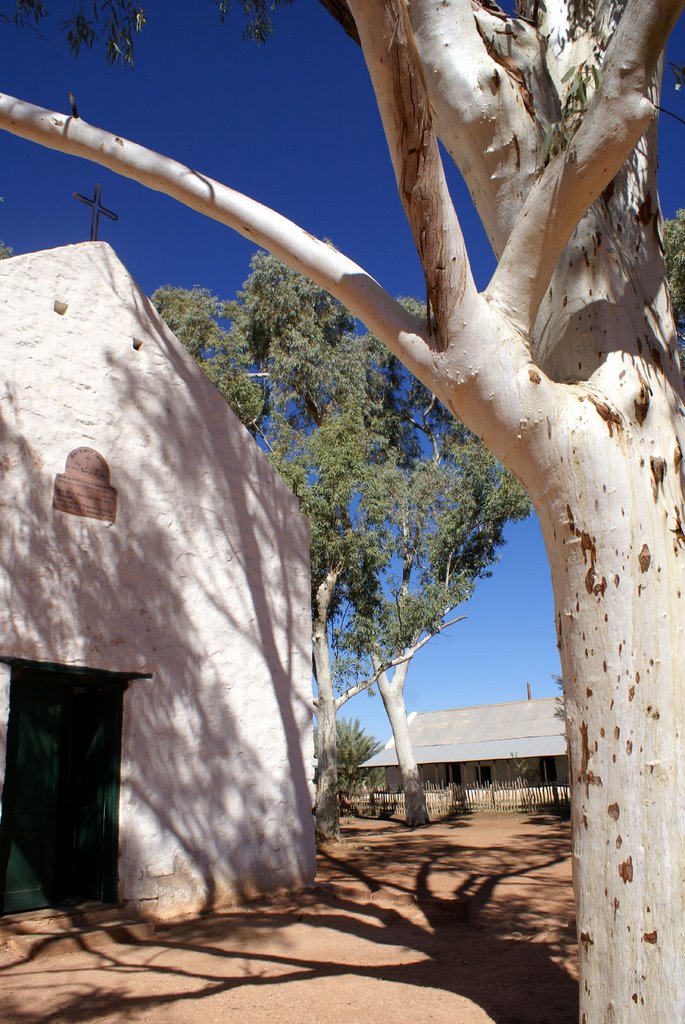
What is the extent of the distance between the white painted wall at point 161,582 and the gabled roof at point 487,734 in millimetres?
21564

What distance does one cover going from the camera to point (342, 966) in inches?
228

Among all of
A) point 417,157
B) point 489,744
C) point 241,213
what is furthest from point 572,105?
point 489,744

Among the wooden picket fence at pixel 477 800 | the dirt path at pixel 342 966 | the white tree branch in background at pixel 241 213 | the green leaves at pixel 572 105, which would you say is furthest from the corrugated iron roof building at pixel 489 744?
the white tree branch in background at pixel 241 213

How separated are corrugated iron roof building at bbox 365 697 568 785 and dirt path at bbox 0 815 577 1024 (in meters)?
21.0

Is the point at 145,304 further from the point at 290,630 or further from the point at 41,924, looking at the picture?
the point at 41,924

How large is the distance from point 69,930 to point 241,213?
5745mm

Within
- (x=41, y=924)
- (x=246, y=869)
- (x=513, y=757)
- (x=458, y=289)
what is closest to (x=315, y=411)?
(x=513, y=757)

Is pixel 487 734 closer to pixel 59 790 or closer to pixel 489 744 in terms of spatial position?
pixel 489 744

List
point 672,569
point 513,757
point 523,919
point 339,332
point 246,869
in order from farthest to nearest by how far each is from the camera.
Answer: point 513,757 → point 339,332 → point 246,869 → point 523,919 → point 672,569

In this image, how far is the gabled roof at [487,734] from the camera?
30.6 meters

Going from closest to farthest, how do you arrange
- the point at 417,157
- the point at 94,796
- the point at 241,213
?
the point at 417,157
the point at 241,213
the point at 94,796

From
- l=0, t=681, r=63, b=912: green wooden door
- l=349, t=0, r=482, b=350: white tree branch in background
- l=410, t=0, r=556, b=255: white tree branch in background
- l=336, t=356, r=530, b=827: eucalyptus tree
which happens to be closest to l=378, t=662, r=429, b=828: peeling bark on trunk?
l=336, t=356, r=530, b=827: eucalyptus tree

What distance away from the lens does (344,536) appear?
18109mm

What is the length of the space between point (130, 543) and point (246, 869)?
354 centimetres
